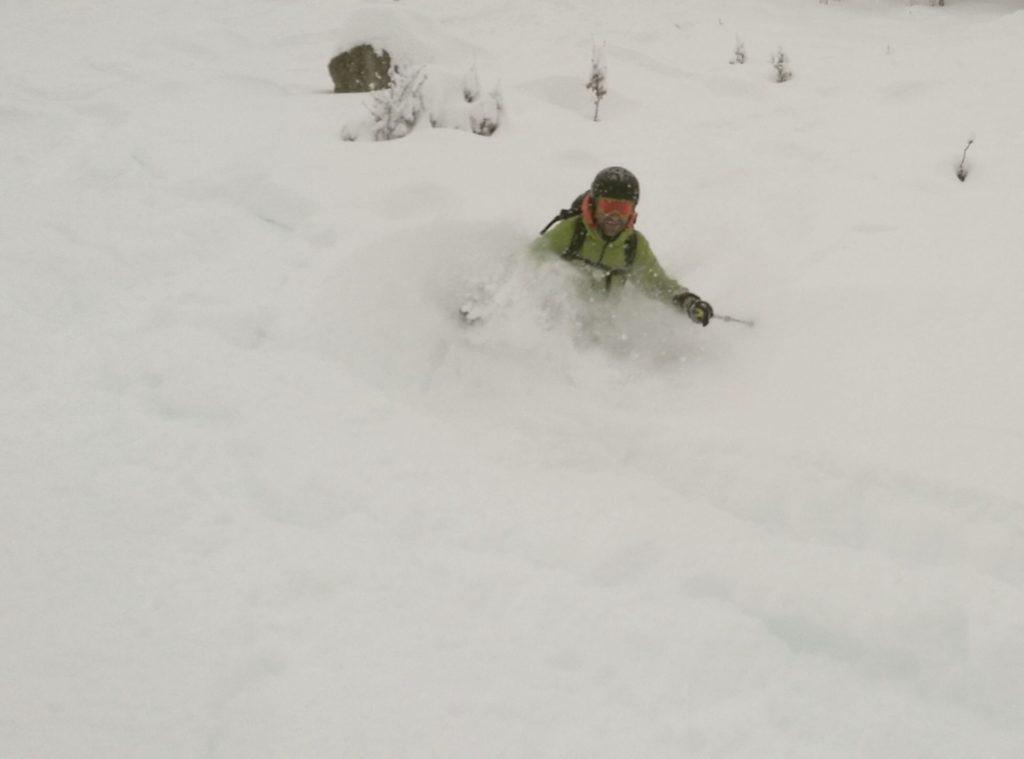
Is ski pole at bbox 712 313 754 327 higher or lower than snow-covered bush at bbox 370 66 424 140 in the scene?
lower

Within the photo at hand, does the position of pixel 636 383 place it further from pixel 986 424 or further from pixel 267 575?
pixel 267 575

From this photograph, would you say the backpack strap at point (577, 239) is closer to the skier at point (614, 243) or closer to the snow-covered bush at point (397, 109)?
the skier at point (614, 243)

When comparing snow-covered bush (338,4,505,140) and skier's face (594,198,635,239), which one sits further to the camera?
snow-covered bush (338,4,505,140)

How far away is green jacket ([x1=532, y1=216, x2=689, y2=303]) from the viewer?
3.53 metres

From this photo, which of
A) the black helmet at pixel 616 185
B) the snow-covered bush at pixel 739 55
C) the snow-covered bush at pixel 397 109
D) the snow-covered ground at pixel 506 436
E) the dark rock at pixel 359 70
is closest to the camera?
the snow-covered ground at pixel 506 436

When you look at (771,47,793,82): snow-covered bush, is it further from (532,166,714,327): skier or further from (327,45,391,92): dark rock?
(532,166,714,327): skier

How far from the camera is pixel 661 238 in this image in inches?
164

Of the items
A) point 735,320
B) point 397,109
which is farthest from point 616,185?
point 397,109

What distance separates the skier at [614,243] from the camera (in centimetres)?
328

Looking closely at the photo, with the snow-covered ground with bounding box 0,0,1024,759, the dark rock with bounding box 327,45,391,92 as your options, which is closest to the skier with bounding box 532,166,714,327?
the snow-covered ground with bounding box 0,0,1024,759

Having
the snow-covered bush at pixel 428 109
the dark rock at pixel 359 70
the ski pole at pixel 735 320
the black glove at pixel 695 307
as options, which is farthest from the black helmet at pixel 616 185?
the dark rock at pixel 359 70

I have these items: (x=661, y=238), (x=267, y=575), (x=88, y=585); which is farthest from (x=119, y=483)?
(x=661, y=238)

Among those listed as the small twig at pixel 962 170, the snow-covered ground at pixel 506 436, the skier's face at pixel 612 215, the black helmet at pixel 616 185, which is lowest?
the snow-covered ground at pixel 506 436

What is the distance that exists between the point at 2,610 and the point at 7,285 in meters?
1.87
